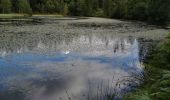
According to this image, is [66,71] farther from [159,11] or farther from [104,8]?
[104,8]

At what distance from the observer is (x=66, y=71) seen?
14.8 m

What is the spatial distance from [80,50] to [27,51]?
3545 millimetres

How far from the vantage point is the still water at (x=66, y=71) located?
36.0 ft

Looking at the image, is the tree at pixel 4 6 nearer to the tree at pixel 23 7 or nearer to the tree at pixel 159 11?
the tree at pixel 23 7

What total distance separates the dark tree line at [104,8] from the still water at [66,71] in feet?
114

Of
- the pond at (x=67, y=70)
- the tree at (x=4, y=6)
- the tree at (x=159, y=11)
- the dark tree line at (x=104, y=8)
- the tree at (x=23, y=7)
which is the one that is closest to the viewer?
the pond at (x=67, y=70)

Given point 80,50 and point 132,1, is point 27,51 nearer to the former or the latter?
point 80,50

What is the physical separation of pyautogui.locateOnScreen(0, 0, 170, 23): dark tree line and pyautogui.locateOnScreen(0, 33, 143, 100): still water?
1370 inches

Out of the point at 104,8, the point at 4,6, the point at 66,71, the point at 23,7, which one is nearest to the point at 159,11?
the point at 104,8

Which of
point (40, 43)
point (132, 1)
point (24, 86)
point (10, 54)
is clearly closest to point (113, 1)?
point (132, 1)

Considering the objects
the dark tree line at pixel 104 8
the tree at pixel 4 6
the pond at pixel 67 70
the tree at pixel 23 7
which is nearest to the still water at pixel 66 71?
the pond at pixel 67 70

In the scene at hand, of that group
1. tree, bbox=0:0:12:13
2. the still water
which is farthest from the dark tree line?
the still water

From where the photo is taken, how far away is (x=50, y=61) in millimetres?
17219

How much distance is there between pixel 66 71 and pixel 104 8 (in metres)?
74.4
